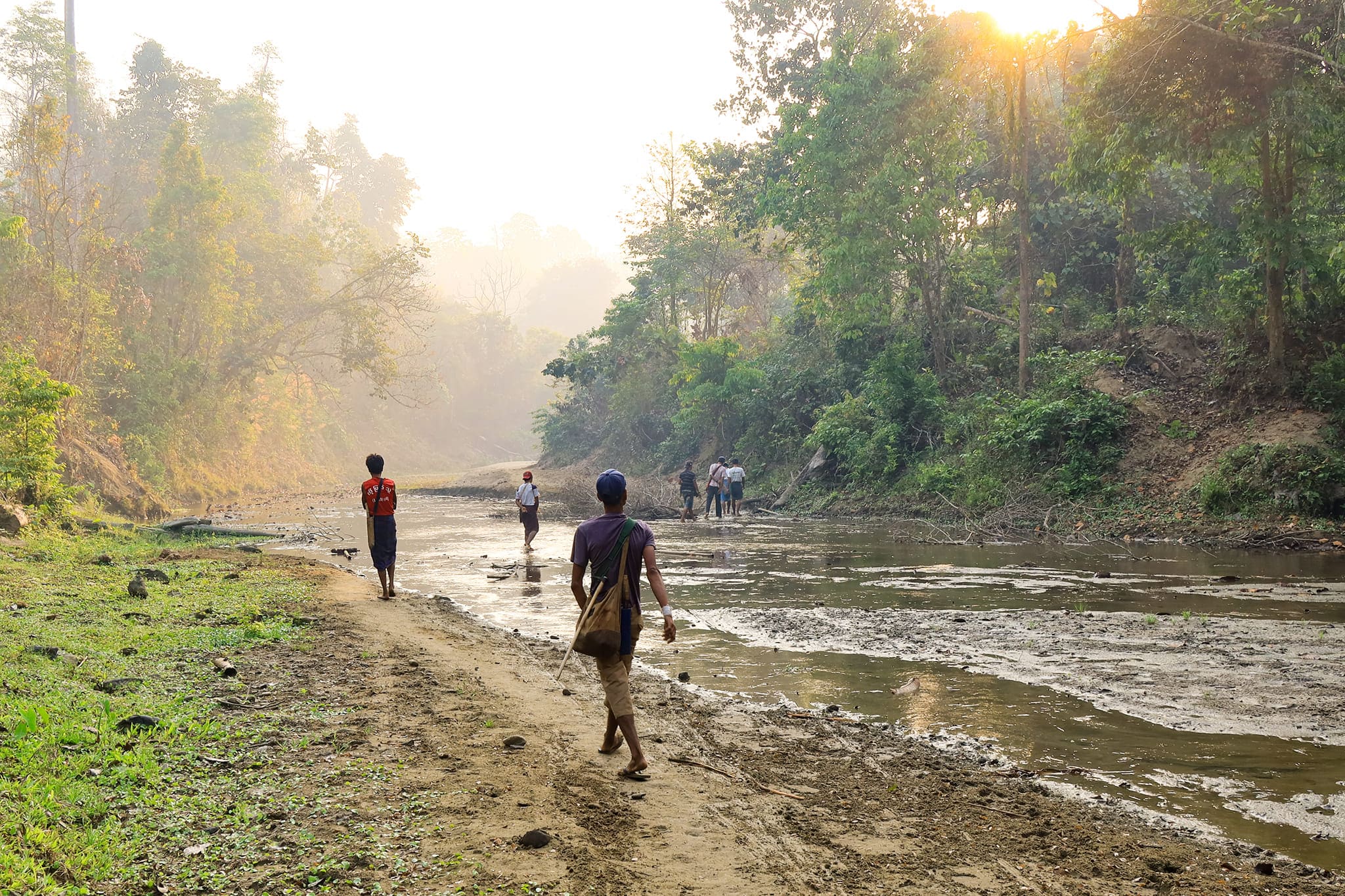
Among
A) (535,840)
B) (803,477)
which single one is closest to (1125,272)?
(803,477)

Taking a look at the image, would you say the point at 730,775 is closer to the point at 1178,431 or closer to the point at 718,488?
the point at 1178,431

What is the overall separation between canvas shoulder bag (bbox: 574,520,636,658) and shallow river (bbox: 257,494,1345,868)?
2256mm

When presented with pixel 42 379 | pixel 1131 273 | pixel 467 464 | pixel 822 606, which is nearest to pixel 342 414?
pixel 467 464

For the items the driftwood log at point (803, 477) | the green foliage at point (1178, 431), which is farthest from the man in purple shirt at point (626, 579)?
the driftwood log at point (803, 477)

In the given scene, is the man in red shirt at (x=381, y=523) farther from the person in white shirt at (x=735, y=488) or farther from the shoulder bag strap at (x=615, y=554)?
the person in white shirt at (x=735, y=488)

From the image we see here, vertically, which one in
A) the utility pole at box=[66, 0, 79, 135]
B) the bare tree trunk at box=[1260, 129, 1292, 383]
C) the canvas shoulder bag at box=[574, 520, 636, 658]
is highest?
the utility pole at box=[66, 0, 79, 135]

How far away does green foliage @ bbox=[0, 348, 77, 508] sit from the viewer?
54.0ft

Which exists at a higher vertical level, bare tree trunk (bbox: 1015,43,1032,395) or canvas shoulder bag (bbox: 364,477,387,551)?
bare tree trunk (bbox: 1015,43,1032,395)

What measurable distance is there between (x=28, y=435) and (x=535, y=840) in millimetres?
16857

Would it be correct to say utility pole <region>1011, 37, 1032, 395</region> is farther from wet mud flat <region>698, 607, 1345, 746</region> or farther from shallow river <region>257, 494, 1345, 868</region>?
wet mud flat <region>698, 607, 1345, 746</region>

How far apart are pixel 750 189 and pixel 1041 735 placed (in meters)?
31.2

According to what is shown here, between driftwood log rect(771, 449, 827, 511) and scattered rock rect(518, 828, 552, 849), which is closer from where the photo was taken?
scattered rock rect(518, 828, 552, 849)

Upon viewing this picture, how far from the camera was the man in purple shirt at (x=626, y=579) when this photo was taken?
225 inches

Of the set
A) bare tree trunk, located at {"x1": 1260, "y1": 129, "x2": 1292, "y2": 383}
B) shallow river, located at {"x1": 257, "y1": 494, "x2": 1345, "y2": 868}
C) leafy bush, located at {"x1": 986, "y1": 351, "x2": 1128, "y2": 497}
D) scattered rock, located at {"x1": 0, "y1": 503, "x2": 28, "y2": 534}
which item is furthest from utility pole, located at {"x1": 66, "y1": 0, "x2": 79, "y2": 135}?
bare tree trunk, located at {"x1": 1260, "y1": 129, "x2": 1292, "y2": 383}
